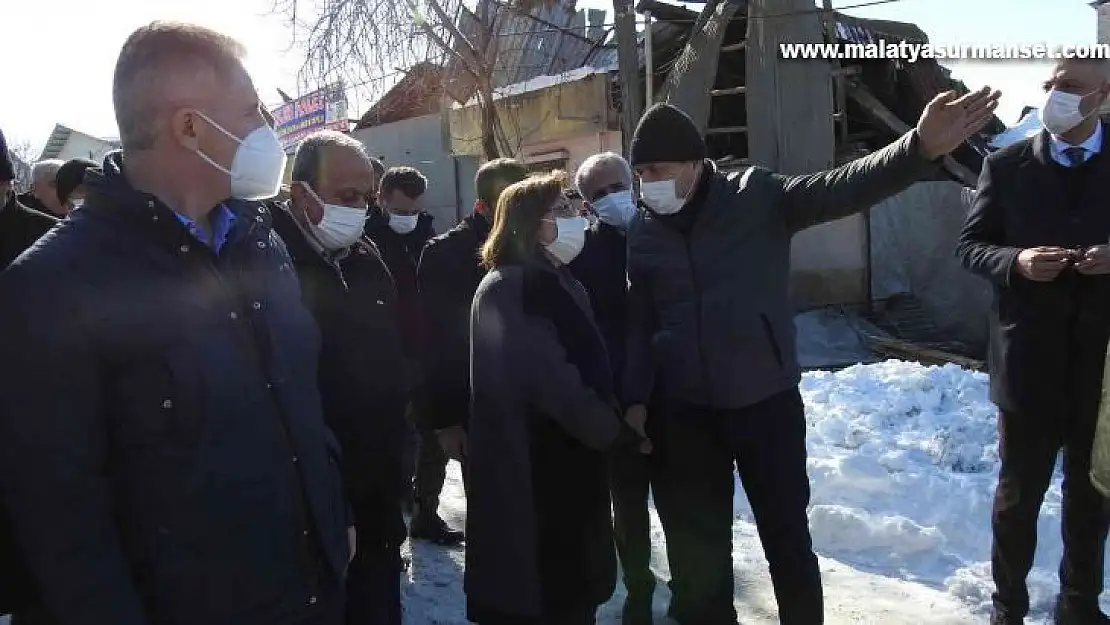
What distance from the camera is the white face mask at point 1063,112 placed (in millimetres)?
3135

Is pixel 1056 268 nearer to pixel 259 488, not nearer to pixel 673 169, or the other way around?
pixel 673 169

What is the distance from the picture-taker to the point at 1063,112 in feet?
10.3

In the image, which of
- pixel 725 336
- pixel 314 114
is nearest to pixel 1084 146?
pixel 725 336

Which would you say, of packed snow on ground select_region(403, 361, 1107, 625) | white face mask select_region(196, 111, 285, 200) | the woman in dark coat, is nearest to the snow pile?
packed snow on ground select_region(403, 361, 1107, 625)

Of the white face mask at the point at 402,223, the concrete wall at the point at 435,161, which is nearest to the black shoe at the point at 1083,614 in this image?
the white face mask at the point at 402,223

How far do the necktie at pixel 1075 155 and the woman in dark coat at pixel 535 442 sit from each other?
199 cm

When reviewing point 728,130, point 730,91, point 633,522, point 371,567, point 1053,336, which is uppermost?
point 730,91

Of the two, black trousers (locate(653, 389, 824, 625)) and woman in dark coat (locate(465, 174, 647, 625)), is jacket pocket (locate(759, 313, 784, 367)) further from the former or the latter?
woman in dark coat (locate(465, 174, 647, 625))

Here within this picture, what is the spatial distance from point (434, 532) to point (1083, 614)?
10.5 ft

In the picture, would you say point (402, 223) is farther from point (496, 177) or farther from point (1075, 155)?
point (1075, 155)

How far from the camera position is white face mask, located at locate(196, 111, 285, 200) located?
72.3 inches

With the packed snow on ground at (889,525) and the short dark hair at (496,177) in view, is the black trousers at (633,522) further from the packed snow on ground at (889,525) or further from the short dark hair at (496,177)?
the short dark hair at (496,177)

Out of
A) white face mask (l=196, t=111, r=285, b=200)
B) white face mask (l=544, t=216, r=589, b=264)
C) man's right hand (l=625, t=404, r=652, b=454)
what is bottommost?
man's right hand (l=625, t=404, r=652, b=454)

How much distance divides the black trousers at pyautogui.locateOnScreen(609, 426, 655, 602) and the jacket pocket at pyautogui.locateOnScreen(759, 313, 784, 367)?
85 cm
